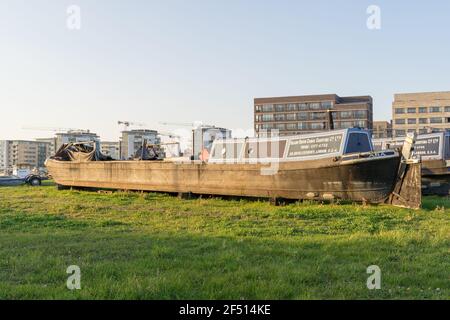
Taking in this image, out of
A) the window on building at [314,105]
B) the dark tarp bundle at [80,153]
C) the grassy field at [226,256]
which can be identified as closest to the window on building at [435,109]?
the window on building at [314,105]

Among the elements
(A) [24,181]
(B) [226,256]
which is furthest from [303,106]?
(B) [226,256]

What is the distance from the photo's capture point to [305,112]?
132500mm

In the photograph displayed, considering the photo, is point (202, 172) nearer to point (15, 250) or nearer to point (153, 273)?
point (15, 250)

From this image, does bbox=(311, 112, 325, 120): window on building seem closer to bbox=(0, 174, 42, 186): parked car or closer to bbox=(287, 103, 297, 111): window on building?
bbox=(287, 103, 297, 111): window on building

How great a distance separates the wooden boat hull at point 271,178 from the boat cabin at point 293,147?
0.63 m

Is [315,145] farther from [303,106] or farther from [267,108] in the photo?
[267,108]

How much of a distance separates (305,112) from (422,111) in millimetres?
32623

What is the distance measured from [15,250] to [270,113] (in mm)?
129409

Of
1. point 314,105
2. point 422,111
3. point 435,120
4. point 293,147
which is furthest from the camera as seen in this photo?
point 314,105

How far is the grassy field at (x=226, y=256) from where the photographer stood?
217 inches

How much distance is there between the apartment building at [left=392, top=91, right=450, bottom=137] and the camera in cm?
11181

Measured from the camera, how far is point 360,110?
12362 centimetres

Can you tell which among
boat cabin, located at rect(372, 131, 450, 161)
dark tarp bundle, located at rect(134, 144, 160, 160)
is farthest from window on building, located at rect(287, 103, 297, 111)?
boat cabin, located at rect(372, 131, 450, 161)

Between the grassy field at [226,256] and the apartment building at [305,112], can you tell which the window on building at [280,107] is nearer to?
the apartment building at [305,112]
